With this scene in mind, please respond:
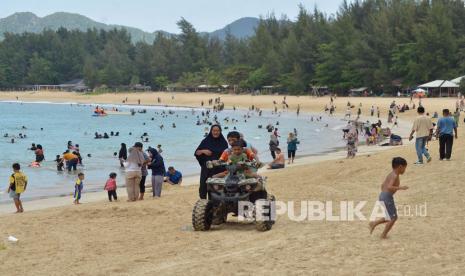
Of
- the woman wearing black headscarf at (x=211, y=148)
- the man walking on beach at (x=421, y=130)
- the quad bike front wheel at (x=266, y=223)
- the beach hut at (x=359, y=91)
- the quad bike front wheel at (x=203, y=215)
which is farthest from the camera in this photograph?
the beach hut at (x=359, y=91)

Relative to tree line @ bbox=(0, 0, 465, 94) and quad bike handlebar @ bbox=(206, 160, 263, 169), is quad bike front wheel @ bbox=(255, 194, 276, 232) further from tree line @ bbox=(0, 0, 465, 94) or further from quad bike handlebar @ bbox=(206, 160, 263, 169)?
tree line @ bbox=(0, 0, 465, 94)

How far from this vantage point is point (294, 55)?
321ft

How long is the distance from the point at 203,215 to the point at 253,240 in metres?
1.12

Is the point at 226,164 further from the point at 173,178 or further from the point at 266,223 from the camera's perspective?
the point at 173,178

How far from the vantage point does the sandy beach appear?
7.68 m

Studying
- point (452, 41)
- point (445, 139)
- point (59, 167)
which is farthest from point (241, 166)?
point (452, 41)

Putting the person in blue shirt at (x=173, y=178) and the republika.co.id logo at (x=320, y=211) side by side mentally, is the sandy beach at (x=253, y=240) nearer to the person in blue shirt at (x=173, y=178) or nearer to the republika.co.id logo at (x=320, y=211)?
the republika.co.id logo at (x=320, y=211)

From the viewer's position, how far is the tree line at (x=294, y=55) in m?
76.2

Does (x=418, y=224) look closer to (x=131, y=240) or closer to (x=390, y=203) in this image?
(x=390, y=203)

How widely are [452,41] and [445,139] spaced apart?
62.0m

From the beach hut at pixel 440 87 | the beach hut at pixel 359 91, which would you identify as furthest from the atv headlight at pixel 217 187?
the beach hut at pixel 359 91

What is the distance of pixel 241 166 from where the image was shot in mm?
9820

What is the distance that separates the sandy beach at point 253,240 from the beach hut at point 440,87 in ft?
182

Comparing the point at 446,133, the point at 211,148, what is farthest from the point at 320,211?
the point at 446,133
